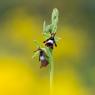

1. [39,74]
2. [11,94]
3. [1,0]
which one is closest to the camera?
[11,94]

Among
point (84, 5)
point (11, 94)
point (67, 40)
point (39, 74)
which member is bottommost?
point (11, 94)

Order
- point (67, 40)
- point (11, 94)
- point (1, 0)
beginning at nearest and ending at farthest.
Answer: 1. point (11, 94)
2. point (67, 40)
3. point (1, 0)

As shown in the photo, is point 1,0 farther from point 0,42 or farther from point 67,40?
point 67,40

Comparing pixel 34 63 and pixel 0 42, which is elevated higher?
pixel 0 42

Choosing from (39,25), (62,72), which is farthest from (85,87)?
(39,25)

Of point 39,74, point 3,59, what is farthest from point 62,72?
point 3,59

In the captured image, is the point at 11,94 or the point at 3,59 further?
the point at 3,59

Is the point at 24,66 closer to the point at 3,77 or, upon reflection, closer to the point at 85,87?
the point at 3,77
